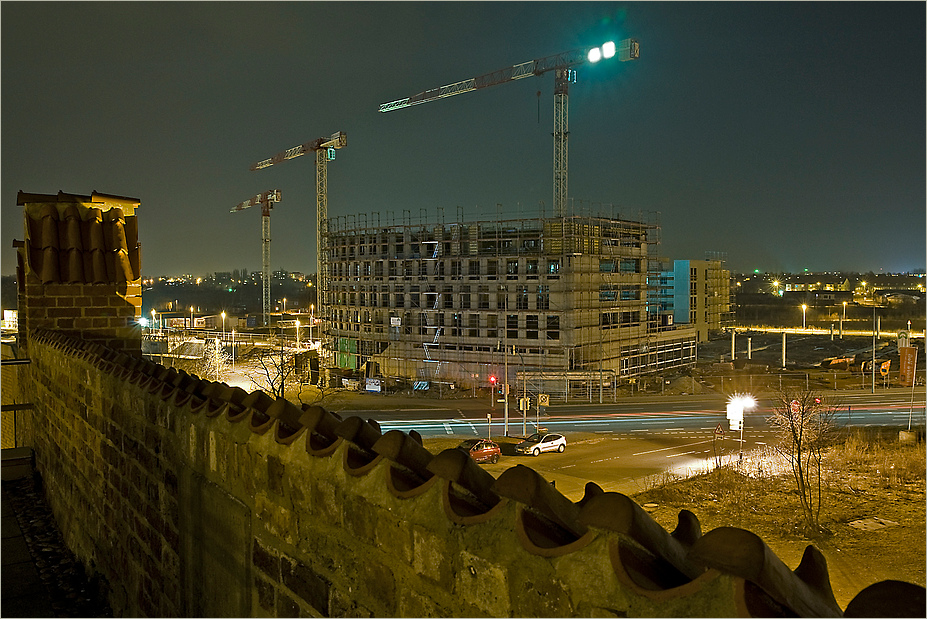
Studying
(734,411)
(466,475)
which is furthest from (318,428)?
A: (734,411)

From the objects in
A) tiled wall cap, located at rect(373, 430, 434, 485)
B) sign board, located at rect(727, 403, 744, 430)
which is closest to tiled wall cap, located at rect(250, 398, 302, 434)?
tiled wall cap, located at rect(373, 430, 434, 485)

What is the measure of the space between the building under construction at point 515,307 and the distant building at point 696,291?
1808 centimetres

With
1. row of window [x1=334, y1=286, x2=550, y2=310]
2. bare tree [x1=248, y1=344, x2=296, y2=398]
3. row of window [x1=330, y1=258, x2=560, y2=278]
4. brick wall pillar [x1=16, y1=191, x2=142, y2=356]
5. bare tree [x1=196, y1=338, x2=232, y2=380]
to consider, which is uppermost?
row of window [x1=330, y1=258, x2=560, y2=278]

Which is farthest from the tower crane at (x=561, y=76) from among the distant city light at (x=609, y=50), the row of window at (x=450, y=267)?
the row of window at (x=450, y=267)

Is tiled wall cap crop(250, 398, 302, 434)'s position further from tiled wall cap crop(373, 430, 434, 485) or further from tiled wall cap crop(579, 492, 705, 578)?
tiled wall cap crop(579, 492, 705, 578)

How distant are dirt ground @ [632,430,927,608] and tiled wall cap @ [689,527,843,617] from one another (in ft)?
43.6

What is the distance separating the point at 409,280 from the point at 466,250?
19.1ft

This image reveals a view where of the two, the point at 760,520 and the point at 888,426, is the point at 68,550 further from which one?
the point at 888,426

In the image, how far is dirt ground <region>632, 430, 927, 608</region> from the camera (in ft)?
47.5

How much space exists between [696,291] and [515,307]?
37.6 m

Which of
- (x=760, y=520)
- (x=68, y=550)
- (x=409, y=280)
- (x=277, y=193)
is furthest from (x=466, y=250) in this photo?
(x=277, y=193)

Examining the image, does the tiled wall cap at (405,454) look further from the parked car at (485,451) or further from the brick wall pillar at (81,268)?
the parked car at (485,451)

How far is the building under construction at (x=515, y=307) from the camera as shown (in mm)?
46312

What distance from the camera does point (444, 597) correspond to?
217 centimetres
